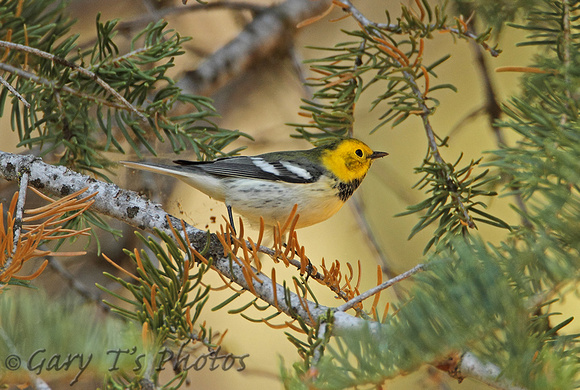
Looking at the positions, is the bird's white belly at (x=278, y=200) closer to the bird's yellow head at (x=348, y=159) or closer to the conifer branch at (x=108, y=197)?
the bird's yellow head at (x=348, y=159)

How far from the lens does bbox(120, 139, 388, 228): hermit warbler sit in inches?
82.7

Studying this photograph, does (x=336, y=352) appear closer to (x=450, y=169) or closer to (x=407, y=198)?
(x=450, y=169)

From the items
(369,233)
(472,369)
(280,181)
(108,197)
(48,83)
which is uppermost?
(48,83)

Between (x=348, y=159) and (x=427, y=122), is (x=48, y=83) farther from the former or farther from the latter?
(x=348, y=159)

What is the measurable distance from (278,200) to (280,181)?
124 millimetres

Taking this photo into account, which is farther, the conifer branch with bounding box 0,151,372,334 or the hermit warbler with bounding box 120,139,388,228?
the hermit warbler with bounding box 120,139,388,228

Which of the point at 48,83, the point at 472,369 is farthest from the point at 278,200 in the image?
the point at 472,369

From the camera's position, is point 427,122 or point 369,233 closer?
point 427,122

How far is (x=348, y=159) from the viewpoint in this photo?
2418 millimetres

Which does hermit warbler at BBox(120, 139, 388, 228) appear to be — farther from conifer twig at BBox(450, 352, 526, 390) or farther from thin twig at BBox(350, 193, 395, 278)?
conifer twig at BBox(450, 352, 526, 390)

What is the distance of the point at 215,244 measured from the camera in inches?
53.6

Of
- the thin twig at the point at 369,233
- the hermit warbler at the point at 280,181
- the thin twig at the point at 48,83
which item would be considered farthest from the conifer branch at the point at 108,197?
the thin twig at the point at 369,233

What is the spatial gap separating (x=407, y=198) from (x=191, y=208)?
4.10ft

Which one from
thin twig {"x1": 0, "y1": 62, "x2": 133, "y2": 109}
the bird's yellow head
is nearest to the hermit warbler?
the bird's yellow head
